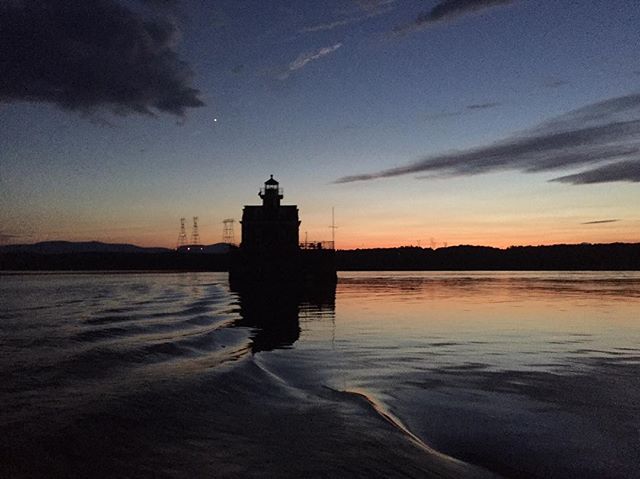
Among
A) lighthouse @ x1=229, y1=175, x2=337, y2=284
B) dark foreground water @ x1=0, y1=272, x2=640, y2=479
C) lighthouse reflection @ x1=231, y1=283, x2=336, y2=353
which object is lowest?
lighthouse reflection @ x1=231, y1=283, x2=336, y2=353

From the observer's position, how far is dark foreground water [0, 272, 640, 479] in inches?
249

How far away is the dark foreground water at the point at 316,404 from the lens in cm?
632

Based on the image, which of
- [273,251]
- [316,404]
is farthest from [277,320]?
[273,251]

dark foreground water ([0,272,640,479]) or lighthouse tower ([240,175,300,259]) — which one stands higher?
lighthouse tower ([240,175,300,259])

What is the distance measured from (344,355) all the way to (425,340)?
467cm

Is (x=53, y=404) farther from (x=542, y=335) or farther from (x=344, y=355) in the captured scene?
(x=542, y=335)

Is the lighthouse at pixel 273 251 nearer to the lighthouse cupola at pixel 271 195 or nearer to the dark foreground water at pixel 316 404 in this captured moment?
the lighthouse cupola at pixel 271 195

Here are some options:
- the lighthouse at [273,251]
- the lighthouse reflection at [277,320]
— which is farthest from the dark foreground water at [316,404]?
the lighthouse at [273,251]

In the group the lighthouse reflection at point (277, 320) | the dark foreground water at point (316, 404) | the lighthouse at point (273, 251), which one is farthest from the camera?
the lighthouse at point (273, 251)

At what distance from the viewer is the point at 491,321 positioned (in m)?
24.7

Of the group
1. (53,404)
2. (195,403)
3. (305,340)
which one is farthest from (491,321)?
(53,404)

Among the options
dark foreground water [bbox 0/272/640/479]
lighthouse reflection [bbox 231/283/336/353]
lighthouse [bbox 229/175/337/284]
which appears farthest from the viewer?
lighthouse [bbox 229/175/337/284]

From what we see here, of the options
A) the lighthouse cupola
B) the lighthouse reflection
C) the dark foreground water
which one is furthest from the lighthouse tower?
the dark foreground water

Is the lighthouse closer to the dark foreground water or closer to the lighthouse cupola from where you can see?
the lighthouse cupola
